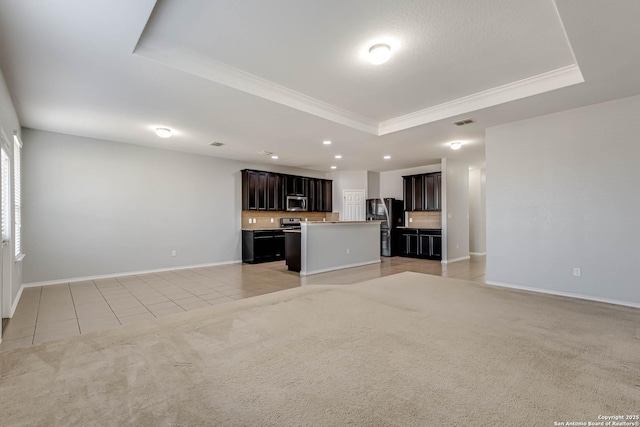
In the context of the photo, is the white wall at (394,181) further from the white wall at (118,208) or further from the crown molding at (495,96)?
the white wall at (118,208)

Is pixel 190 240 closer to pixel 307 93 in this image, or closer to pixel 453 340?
pixel 307 93

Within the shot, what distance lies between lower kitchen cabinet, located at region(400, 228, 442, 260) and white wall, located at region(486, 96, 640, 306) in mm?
3194

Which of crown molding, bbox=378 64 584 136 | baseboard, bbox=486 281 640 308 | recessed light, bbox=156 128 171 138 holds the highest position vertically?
crown molding, bbox=378 64 584 136

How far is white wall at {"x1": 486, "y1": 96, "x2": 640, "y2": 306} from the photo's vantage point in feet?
12.8

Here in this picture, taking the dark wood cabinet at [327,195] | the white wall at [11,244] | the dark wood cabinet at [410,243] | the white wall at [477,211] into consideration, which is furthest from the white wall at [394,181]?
the white wall at [11,244]

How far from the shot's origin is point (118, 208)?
239 inches

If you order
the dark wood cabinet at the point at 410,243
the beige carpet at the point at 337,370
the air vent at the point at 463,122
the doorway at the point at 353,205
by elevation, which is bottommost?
the beige carpet at the point at 337,370

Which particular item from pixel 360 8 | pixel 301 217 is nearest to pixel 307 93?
pixel 360 8

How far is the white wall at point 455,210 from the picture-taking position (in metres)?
7.88

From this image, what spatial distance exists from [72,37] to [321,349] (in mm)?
3460

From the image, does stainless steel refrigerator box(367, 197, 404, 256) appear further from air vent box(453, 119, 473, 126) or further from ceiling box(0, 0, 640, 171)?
air vent box(453, 119, 473, 126)

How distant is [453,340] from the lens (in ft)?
9.03

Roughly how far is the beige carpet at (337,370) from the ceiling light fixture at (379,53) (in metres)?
2.75

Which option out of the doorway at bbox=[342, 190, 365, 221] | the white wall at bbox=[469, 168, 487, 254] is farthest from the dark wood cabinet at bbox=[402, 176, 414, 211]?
the white wall at bbox=[469, 168, 487, 254]
